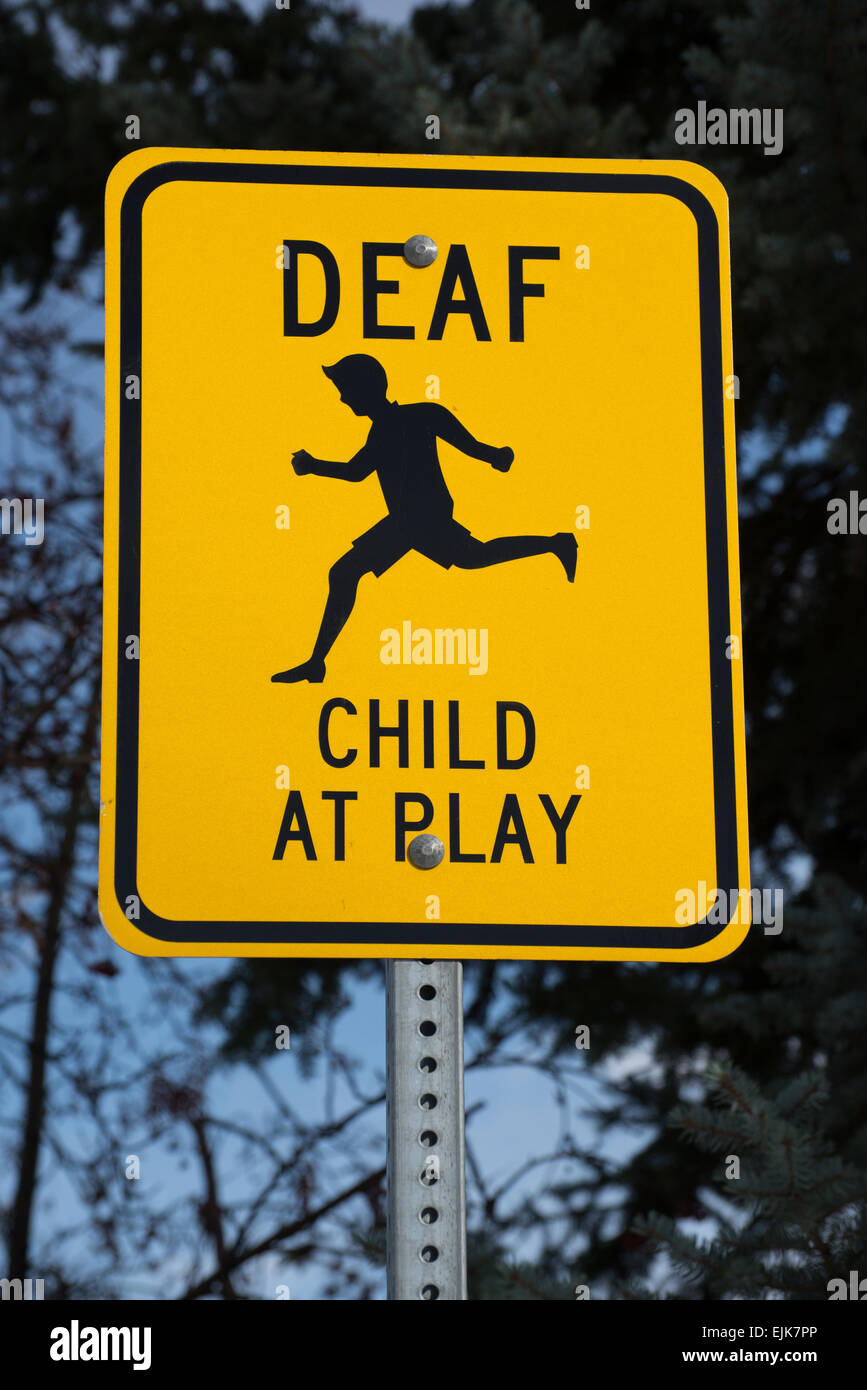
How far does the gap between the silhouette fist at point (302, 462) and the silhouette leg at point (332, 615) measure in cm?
11

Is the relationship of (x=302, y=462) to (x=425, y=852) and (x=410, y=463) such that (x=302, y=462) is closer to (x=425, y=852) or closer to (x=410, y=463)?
(x=410, y=463)

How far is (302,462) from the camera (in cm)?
148

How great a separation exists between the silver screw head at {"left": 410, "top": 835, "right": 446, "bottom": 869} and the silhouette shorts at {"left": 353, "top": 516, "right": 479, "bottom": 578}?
0.27 m

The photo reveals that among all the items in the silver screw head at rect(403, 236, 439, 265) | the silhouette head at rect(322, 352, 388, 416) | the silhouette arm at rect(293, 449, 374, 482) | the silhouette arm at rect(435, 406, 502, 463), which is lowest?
the silhouette arm at rect(293, 449, 374, 482)

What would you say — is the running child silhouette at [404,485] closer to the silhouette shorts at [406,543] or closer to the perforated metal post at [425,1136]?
the silhouette shorts at [406,543]

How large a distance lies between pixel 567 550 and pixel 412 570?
16 centimetres

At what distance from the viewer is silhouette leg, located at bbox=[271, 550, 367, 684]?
143cm

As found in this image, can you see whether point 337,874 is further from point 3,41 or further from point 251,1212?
point 3,41

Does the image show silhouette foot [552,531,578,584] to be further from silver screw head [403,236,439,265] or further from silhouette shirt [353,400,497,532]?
silver screw head [403,236,439,265]

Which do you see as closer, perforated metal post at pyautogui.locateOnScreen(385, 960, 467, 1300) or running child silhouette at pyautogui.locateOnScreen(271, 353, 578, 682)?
perforated metal post at pyautogui.locateOnScreen(385, 960, 467, 1300)

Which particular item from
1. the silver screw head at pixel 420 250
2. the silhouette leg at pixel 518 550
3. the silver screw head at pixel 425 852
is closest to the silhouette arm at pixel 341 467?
the silhouette leg at pixel 518 550

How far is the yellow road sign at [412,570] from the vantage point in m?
1.41

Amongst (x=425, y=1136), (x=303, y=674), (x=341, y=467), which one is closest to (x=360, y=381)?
(x=341, y=467)

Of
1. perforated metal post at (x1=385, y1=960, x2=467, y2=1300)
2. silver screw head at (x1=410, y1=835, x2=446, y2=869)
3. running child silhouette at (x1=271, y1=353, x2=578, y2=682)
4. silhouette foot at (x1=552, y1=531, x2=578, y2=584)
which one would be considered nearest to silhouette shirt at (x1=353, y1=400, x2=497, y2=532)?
running child silhouette at (x1=271, y1=353, x2=578, y2=682)
